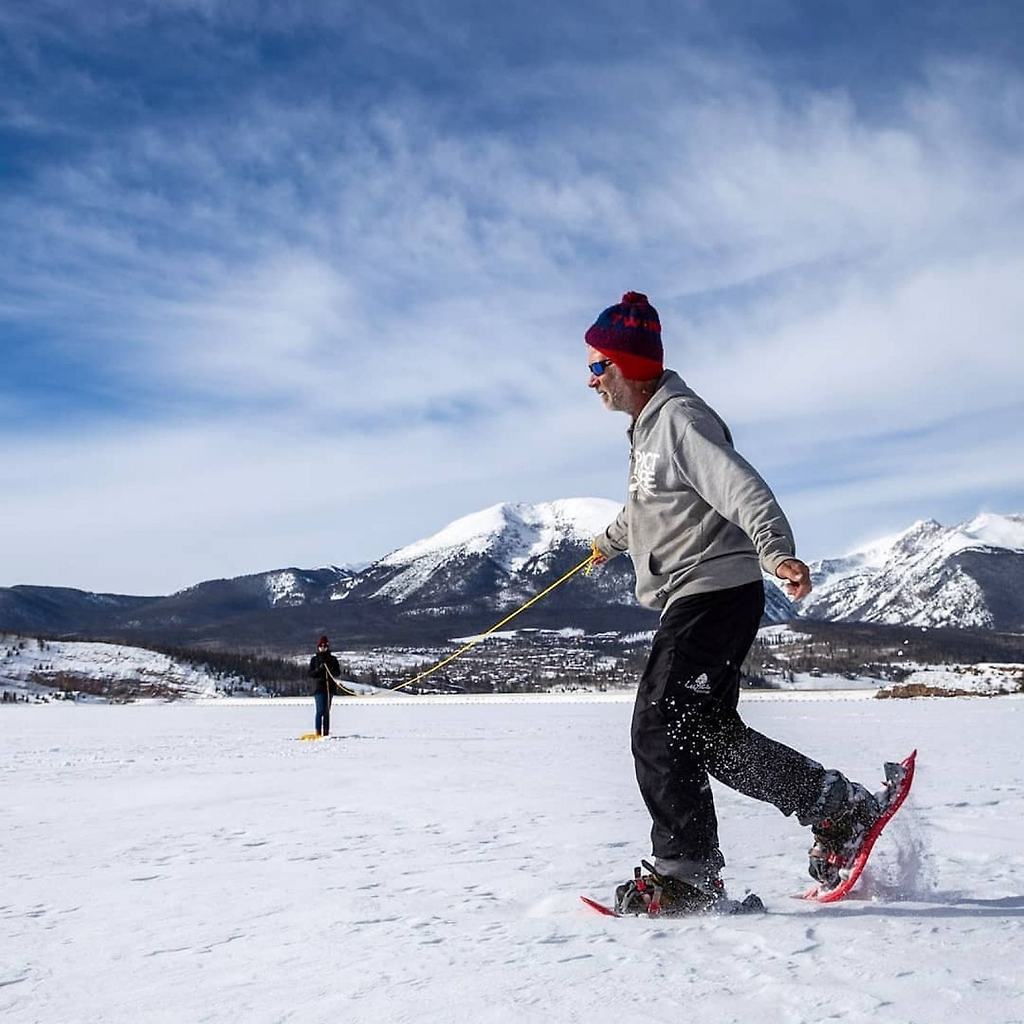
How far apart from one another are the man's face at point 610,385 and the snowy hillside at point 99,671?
12903 cm

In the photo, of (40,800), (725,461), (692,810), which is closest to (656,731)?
(692,810)

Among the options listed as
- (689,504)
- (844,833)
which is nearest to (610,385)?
(689,504)

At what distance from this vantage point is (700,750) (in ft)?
9.69

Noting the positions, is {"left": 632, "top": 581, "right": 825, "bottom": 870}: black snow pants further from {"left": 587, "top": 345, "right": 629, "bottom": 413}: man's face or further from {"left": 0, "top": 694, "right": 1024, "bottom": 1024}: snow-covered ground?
{"left": 587, "top": 345, "right": 629, "bottom": 413}: man's face

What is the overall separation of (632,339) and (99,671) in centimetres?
14582

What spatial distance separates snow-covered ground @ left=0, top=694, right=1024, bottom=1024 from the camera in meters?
2.04

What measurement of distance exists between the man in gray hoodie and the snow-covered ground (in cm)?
20

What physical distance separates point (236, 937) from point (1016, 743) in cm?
880

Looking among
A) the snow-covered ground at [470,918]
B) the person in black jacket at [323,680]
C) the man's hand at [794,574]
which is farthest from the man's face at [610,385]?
the person in black jacket at [323,680]

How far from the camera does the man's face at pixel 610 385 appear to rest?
11.3 ft

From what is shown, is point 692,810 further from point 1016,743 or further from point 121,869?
point 1016,743

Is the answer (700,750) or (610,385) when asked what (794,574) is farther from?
(610,385)

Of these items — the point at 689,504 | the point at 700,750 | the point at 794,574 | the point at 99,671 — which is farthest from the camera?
the point at 99,671

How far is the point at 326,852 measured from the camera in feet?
13.3
